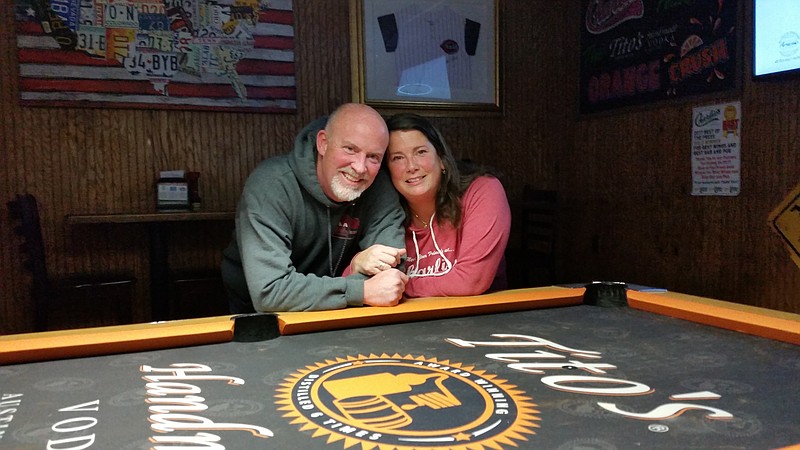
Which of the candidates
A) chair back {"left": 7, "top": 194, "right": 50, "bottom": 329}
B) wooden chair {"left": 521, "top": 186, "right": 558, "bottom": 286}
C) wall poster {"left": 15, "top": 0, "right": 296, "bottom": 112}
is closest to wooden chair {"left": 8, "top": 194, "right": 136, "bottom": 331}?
chair back {"left": 7, "top": 194, "right": 50, "bottom": 329}

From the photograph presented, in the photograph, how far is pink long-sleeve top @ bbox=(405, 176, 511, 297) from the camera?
2.03 m

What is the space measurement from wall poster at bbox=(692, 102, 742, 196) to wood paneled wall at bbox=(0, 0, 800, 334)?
57mm

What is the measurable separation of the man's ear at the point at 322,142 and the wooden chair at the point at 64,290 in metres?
1.82

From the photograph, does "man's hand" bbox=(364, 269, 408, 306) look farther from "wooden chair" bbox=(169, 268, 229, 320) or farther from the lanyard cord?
"wooden chair" bbox=(169, 268, 229, 320)

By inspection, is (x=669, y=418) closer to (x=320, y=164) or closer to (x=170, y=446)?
(x=170, y=446)

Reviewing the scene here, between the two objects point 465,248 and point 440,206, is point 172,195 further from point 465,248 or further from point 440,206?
point 465,248

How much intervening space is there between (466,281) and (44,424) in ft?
4.40

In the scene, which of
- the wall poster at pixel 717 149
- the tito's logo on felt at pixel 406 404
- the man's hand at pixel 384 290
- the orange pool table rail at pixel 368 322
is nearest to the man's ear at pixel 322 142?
the man's hand at pixel 384 290

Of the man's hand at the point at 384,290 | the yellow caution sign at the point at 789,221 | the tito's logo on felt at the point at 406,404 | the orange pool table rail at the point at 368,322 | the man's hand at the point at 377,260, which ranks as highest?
the yellow caution sign at the point at 789,221

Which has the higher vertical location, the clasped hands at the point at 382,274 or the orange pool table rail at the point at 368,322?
the clasped hands at the point at 382,274

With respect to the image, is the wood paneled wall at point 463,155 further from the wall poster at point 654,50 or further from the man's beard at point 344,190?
the man's beard at point 344,190

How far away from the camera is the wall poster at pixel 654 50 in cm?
333

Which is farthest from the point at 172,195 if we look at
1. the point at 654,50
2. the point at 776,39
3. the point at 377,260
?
the point at 776,39

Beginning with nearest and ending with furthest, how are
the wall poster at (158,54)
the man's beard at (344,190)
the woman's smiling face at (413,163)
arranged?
the man's beard at (344,190) < the woman's smiling face at (413,163) < the wall poster at (158,54)
